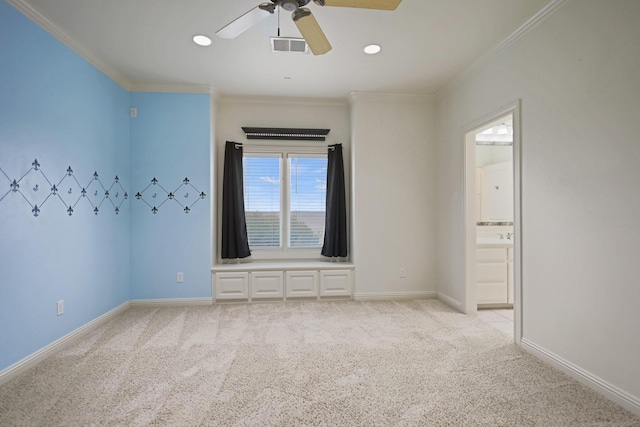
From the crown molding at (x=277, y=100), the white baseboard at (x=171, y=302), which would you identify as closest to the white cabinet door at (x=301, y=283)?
the white baseboard at (x=171, y=302)

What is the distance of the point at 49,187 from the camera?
2660mm

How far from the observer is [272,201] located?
458 cm

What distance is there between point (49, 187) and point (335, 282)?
10.1 feet

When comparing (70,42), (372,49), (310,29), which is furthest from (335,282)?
(70,42)

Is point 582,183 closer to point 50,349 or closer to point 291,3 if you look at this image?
point 291,3

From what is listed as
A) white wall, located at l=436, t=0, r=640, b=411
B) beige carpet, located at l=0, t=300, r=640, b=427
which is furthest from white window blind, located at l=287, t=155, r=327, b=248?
white wall, located at l=436, t=0, r=640, b=411

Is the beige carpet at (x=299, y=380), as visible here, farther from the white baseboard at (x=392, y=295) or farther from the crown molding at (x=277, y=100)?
the crown molding at (x=277, y=100)

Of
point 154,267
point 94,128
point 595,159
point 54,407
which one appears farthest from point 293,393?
point 94,128

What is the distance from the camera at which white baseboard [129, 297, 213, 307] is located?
155 inches

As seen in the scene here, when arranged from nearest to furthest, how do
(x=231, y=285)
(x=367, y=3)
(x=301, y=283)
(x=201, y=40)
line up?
(x=367, y=3) < (x=201, y=40) < (x=231, y=285) < (x=301, y=283)

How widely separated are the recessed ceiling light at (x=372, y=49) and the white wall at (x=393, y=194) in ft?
3.58

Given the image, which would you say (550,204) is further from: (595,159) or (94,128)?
(94,128)

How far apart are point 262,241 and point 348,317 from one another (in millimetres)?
1655

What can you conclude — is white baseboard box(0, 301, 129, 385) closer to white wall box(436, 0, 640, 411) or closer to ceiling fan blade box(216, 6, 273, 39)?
ceiling fan blade box(216, 6, 273, 39)
